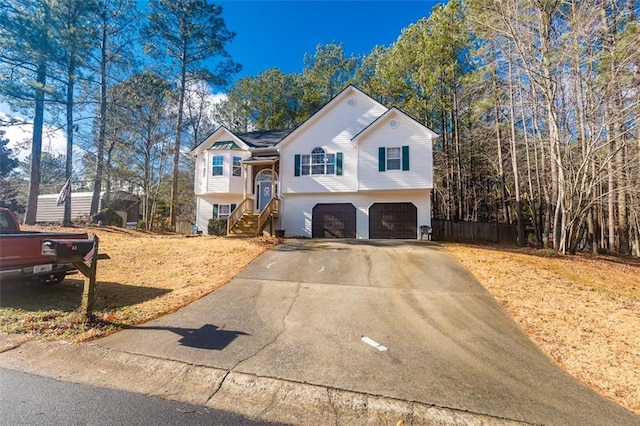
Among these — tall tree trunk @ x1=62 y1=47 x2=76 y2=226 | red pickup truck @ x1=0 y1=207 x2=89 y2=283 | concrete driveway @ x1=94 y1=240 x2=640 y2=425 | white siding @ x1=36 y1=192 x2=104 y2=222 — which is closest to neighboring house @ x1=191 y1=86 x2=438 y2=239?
tall tree trunk @ x1=62 y1=47 x2=76 y2=226

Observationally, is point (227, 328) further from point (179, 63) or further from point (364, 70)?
point (364, 70)

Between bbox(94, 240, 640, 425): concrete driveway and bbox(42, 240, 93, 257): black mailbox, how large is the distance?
145cm

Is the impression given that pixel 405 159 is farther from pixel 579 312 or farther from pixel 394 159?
pixel 579 312

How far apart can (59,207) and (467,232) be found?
104 ft

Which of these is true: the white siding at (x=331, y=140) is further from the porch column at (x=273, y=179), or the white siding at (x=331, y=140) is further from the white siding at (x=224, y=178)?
the white siding at (x=224, y=178)

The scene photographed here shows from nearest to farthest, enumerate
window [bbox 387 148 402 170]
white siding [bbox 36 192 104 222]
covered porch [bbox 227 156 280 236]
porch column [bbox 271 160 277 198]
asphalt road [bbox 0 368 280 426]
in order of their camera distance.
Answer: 1. asphalt road [bbox 0 368 280 426]
2. window [bbox 387 148 402 170]
3. covered porch [bbox 227 156 280 236]
4. porch column [bbox 271 160 277 198]
5. white siding [bbox 36 192 104 222]

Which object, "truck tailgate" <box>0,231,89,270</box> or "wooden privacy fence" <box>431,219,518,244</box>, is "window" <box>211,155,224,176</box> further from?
"wooden privacy fence" <box>431,219,518,244</box>

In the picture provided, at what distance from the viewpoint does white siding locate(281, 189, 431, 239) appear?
15695 mm

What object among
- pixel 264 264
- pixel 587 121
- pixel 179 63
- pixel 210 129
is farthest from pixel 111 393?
pixel 210 129

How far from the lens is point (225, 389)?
3303 millimetres

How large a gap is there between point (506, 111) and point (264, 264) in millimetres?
16782

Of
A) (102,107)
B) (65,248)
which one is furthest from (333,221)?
(102,107)

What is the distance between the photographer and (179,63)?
21.0m

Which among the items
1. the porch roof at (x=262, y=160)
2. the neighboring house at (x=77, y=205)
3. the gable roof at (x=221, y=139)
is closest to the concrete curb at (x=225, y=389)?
the porch roof at (x=262, y=160)
